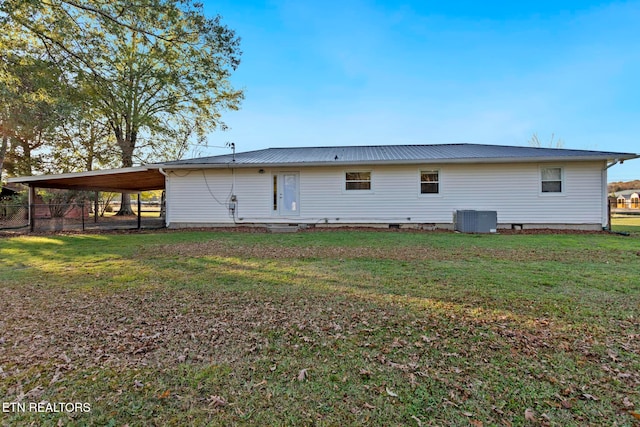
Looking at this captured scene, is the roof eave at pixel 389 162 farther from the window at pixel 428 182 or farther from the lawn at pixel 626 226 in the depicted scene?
the lawn at pixel 626 226

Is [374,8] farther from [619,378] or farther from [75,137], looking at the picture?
[75,137]

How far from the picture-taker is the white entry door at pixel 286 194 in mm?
11852

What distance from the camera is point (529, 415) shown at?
1.81m

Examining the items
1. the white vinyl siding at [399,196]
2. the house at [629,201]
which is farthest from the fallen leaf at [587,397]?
the house at [629,201]

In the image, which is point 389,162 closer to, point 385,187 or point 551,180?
Result: point 385,187

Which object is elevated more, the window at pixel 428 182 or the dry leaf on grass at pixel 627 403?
the window at pixel 428 182

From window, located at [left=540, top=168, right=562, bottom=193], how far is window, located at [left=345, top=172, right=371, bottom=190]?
6265mm

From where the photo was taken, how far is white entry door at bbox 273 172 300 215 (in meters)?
11.9

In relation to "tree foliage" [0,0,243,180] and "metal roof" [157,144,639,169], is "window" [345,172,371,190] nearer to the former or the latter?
"metal roof" [157,144,639,169]

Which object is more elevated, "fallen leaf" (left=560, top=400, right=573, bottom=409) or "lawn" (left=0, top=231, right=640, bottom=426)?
"lawn" (left=0, top=231, right=640, bottom=426)

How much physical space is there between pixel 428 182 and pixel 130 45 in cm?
1937

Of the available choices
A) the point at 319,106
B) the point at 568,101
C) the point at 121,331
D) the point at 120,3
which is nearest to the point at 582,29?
the point at 568,101

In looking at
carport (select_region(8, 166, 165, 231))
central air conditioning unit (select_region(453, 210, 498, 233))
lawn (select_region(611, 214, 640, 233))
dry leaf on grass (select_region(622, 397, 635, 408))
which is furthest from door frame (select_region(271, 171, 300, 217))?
lawn (select_region(611, 214, 640, 233))

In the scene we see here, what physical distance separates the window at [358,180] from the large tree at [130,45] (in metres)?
6.47
